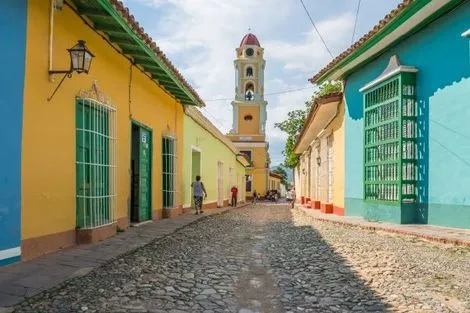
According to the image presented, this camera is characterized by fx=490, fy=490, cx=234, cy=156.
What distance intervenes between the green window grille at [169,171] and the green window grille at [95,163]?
175 inches

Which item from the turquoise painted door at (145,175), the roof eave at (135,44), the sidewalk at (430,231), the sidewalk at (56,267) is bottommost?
the sidewalk at (56,267)

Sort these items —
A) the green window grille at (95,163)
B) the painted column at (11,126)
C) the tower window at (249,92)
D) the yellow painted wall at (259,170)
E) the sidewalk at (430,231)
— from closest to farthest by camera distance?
the painted column at (11,126) < the sidewalk at (430,231) < the green window grille at (95,163) < the tower window at (249,92) < the yellow painted wall at (259,170)

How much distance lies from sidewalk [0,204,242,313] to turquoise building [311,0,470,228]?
4.79 metres

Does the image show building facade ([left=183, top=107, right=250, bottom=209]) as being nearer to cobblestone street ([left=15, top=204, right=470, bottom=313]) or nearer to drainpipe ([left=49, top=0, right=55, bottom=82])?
cobblestone street ([left=15, top=204, right=470, bottom=313])

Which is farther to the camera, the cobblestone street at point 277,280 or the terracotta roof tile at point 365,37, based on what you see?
the terracotta roof tile at point 365,37

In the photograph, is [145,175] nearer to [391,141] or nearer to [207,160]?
[391,141]

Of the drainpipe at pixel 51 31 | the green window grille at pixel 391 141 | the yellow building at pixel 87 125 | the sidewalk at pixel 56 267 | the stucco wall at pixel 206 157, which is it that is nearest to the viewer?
the sidewalk at pixel 56 267

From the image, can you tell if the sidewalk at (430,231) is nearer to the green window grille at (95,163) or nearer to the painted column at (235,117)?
the green window grille at (95,163)

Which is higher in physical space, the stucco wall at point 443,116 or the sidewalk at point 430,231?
the stucco wall at point 443,116

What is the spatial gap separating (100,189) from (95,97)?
1429mm

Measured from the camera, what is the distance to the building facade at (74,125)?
532cm

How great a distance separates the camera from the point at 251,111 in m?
45.8

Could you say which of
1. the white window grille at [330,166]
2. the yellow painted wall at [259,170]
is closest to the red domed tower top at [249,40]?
the yellow painted wall at [259,170]

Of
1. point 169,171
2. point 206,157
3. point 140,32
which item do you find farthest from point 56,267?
point 206,157
